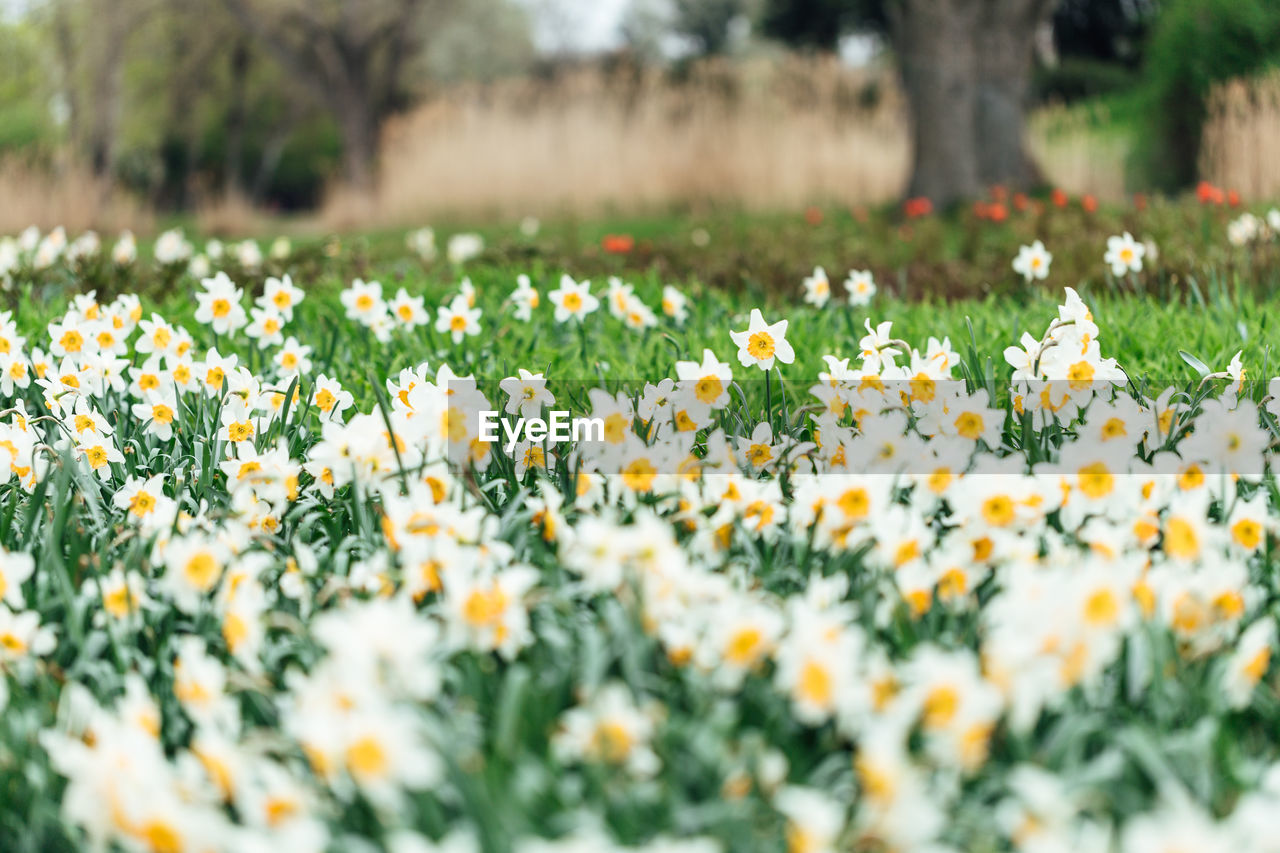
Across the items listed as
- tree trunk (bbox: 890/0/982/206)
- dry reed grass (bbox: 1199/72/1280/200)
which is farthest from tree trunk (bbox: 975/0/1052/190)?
dry reed grass (bbox: 1199/72/1280/200)

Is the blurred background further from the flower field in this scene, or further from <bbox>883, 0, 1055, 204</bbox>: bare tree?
the flower field

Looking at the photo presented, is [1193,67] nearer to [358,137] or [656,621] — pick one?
[358,137]

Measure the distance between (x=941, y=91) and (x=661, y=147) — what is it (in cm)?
340

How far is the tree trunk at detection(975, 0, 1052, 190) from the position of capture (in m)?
8.55

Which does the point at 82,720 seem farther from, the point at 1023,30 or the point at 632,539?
the point at 1023,30

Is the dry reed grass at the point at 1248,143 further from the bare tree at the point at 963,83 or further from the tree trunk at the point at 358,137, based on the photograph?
the tree trunk at the point at 358,137

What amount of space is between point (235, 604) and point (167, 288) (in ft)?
11.3

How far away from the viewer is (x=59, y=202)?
12.6m

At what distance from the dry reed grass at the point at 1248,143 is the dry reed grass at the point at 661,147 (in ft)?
8.12

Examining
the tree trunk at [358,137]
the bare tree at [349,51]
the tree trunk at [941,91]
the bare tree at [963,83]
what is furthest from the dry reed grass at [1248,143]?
the tree trunk at [358,137]

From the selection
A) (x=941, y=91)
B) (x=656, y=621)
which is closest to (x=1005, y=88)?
(x=941, y=91)

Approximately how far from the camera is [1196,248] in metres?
4.92

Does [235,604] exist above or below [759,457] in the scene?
above

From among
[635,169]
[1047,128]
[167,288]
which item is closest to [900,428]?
[167,288]
